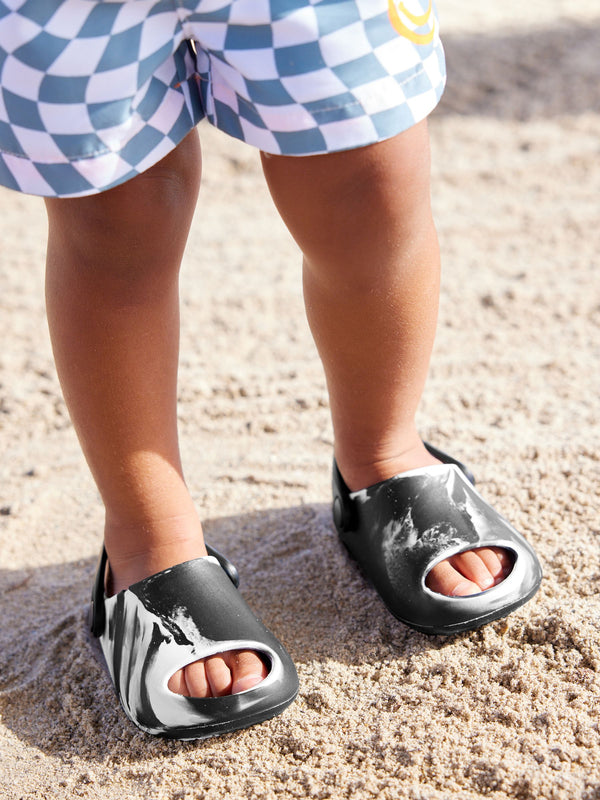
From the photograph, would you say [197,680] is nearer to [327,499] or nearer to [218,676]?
[218,676]

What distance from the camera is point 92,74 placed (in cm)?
69

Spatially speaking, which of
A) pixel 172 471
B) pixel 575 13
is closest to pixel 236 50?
pixel 172 471

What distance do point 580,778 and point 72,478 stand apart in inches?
35.6

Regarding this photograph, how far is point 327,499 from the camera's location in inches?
49.3

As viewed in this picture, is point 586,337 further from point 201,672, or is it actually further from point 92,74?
point 92,74

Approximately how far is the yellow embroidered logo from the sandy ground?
642 mm

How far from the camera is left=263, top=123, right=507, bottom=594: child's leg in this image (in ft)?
2.61

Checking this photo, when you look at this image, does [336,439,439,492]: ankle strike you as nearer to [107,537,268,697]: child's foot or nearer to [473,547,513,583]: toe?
[473,547,513,583]: toe

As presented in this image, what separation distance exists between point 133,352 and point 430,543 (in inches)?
15.7

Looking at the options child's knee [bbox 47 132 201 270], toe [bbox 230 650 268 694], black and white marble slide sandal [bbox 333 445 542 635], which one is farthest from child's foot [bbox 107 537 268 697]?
child's knee [bbox 47 132 201 270]

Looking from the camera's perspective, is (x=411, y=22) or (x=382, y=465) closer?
(x=411, y=22)

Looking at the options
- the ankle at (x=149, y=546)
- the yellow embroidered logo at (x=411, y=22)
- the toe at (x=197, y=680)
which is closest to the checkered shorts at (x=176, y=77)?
the yellow embroidered logo at (x=411, y=22)

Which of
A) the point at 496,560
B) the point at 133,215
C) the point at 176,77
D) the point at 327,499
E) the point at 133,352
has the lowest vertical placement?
the point at 327,499

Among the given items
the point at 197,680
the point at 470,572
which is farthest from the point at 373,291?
the point at 197,680
